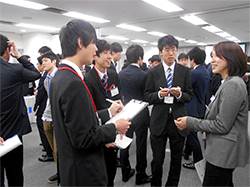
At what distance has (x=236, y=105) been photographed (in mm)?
1232

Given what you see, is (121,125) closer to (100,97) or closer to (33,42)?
(100,97)

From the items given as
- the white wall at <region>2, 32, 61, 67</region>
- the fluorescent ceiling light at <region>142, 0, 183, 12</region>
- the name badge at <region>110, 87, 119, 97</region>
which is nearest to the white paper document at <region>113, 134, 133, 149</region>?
the name badge at <region>110, 87, 119, 97</region>

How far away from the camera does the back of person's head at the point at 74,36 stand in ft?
3.27

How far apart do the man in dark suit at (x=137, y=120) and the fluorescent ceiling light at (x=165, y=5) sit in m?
3.05

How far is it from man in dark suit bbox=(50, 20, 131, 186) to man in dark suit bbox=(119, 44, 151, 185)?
4.59 ft

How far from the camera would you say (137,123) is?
243 cm

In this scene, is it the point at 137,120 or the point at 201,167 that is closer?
the point at 201,167

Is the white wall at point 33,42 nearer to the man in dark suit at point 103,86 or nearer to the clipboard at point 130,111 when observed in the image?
the man in dark suit at point 103,86

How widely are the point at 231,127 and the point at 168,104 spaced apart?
702 mm

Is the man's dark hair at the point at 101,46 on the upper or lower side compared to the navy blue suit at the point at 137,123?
upper

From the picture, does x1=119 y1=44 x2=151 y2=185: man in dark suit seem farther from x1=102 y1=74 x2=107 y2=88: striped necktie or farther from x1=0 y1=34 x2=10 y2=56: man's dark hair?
x1=0 y1=34 x2=10 y2=56: man's dark hair

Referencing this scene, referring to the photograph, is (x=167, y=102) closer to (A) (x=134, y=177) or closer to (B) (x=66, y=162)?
(B) (x=66, y=162)

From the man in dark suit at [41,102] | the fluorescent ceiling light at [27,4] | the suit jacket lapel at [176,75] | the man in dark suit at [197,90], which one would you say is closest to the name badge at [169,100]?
the suit jacket lapel at [176,75]

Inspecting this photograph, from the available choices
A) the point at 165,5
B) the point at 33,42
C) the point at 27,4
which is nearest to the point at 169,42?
the point at 165,5
